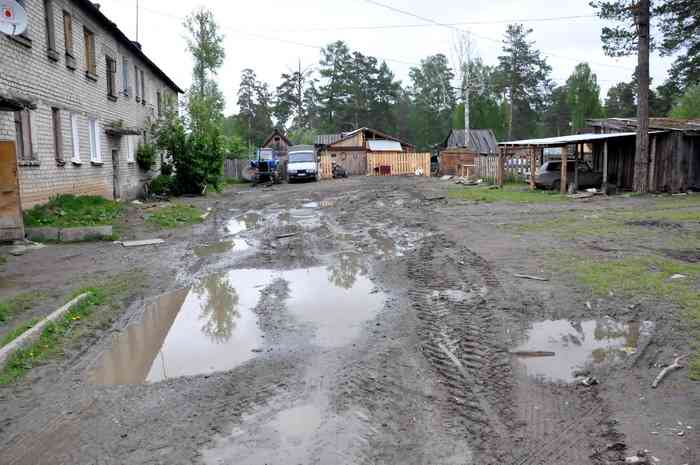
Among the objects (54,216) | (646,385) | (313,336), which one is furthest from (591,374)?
(54,216)

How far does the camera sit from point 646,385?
4.58 m

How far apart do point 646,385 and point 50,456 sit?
4.43 metres

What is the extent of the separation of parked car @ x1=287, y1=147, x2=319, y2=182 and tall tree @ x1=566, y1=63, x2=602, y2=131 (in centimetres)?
3990

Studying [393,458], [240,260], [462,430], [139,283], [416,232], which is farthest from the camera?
[416,232]

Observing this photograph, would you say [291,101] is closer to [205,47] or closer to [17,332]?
[205,47]

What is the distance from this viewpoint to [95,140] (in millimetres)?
20266

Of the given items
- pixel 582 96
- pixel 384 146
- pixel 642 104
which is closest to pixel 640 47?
pixel 642 104

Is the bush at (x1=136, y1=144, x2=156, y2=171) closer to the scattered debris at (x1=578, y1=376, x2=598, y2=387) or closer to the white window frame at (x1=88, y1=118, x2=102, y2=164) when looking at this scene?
the white window frame at (x1=88, y1=118, x2=102, y2=164)

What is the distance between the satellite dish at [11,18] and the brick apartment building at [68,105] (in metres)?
1.29

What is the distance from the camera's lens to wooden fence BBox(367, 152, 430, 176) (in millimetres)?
47719

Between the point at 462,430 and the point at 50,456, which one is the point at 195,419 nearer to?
the point at 50,456

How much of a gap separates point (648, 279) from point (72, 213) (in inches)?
533

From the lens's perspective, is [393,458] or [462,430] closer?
[393,458]

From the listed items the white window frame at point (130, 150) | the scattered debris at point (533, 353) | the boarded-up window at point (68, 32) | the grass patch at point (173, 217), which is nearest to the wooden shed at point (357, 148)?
the white window frame at point (130, 150)
